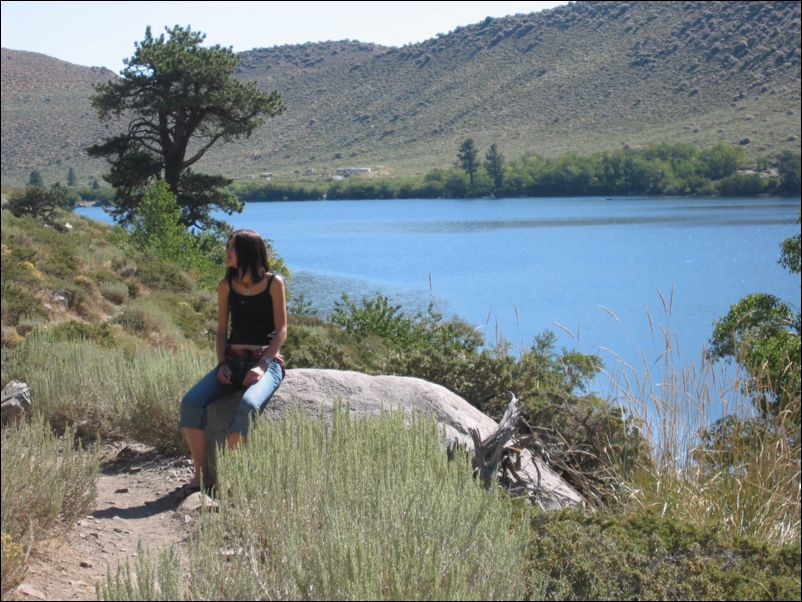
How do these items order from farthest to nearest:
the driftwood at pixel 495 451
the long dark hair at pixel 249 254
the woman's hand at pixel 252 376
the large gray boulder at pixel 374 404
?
the long dark hair at pixel 249 254
the large gray boulder at pixel 374 404
the woman's hand at pixel 252 376
the driftwood at pixel 495 451

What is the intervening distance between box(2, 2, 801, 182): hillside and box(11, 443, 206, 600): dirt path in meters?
85.6

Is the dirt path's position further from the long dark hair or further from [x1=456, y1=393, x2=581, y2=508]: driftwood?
[x1=456, y1=393, x2=581, y2=508]: driftwood

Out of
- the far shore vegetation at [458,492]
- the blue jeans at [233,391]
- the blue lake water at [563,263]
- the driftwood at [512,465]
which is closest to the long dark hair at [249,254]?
the blue jeans at [233,391]

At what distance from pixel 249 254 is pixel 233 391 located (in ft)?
2.70

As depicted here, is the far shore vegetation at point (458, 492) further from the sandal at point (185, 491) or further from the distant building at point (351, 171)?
the distant building at point (351, 171)

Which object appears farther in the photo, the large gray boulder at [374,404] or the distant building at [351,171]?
the distant building at [351,171]

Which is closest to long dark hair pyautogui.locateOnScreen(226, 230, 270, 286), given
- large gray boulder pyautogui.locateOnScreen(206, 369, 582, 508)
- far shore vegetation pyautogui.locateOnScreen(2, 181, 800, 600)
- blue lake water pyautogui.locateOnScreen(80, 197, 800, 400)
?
large gray boulder pyautogui.locateOnScreen(206, 369, 582, 508)

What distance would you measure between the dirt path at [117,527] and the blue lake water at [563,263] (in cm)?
784

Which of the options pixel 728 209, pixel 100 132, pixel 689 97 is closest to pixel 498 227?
pixel 728 209

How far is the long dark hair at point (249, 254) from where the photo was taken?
570 cm

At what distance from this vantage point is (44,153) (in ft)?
248

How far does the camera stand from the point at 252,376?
18.0 ft

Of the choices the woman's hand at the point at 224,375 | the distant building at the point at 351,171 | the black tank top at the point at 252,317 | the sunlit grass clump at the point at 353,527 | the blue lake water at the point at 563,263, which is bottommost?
the blue lake water at the point at 563,263

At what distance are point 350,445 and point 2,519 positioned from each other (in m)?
1.59
